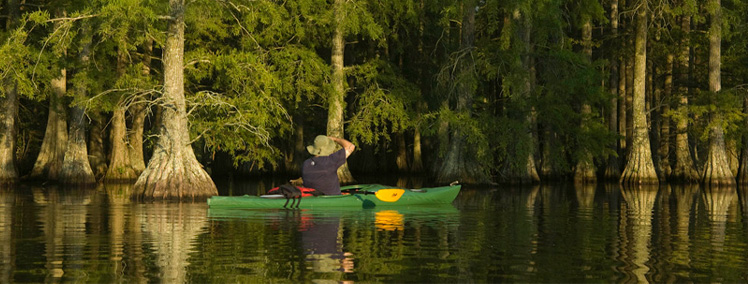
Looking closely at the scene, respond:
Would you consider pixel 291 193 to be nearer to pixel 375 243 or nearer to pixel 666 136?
pixel 375 243

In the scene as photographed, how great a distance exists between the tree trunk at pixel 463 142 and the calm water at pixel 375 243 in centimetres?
1115

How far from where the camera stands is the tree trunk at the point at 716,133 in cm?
3615

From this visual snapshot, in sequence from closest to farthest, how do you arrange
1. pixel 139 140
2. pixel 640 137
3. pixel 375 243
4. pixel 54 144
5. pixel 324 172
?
pixel 375 243 → pixel 324 172 → pixel 640 137 → pixel 54 144 → pixel 139 140

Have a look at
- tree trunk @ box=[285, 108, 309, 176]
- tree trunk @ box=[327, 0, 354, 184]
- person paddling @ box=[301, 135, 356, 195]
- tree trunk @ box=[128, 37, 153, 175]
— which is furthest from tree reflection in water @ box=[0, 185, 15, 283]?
tree trunk @ box=[285, 108, 309, 176]

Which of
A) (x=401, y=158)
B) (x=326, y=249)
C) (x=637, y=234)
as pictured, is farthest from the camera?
(x=401, y=158)

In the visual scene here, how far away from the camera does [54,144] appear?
3819cm

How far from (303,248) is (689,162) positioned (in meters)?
29.6

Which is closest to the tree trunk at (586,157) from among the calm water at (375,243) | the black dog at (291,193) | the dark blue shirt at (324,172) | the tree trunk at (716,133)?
the tree trunk at (716,133)

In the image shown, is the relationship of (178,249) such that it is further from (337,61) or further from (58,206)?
(337,61)

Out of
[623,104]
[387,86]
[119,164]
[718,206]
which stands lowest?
[718,206]

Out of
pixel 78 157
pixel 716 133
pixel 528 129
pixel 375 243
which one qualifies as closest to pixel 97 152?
pixel 78 157

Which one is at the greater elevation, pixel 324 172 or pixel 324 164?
pixel 324 164

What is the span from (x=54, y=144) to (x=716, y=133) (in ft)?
81.2

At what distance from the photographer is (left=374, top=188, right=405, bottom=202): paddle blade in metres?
22.1
